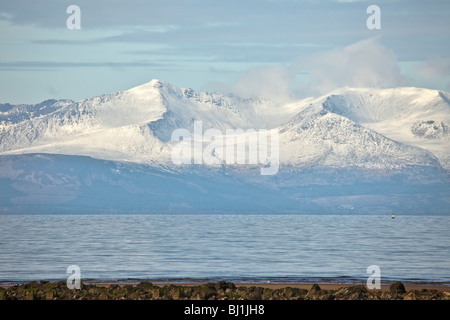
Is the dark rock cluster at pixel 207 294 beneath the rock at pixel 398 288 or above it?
above

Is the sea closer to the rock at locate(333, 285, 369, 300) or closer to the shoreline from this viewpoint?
the shoreline

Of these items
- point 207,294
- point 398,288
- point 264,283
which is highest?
point 207,294

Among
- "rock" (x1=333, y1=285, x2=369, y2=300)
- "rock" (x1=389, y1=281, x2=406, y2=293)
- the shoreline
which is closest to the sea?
the shoreline

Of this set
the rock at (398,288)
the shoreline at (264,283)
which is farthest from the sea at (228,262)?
the rock at (398,288)

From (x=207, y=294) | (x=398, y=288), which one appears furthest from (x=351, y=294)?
(x=207, y=294)

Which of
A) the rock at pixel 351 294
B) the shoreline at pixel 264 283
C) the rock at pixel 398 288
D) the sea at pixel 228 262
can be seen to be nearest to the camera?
the rock at pixel 351 294

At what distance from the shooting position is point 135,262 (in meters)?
88.4

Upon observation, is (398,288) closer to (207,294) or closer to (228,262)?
(207,294)

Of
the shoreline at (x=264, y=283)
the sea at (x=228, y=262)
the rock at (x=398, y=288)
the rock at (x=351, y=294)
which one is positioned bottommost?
the sea at (x=228, y=262)

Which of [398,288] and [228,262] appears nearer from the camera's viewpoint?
[398,288]

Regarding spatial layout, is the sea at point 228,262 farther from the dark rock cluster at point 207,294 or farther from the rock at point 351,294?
the rock at point 351,294

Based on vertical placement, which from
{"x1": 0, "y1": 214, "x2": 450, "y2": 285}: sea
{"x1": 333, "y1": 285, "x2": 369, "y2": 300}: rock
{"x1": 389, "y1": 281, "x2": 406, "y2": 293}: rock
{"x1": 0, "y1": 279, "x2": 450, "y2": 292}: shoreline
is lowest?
{"x1": 0, "y1": 214, "x2": 450, "y2": 285}: sea

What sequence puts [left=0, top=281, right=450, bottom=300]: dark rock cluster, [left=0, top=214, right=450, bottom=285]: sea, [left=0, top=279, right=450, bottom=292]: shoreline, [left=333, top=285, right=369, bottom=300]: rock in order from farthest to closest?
1. [left=0, top=214, right=450, bottom=285]: sea
2. [left=0, top=279, right=450, bottom=292]: shoreline
3. [left=333, top=285, right=369, bottom=300]: rock
4. [left=0, top=281, right=450, bottom=300]: dark rock cluster

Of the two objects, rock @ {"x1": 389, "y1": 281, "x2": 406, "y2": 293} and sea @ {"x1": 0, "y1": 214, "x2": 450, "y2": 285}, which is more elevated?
rock @ {"x1": 389, "y1": 281, "x2": 406, "y2": 293}
